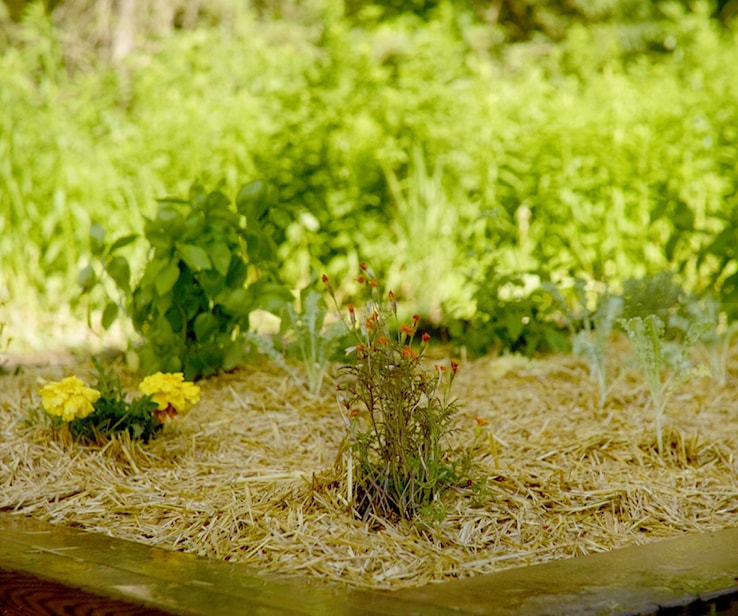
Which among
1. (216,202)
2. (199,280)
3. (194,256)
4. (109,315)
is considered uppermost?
(216,202)

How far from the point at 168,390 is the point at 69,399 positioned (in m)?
0.25

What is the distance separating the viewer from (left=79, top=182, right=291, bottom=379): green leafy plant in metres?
2.97

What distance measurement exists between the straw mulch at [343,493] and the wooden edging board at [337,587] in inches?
4.6

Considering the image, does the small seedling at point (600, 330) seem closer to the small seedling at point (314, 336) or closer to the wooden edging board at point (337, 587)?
the small seedling at point (314, 336)

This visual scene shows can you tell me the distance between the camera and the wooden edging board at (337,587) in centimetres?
144

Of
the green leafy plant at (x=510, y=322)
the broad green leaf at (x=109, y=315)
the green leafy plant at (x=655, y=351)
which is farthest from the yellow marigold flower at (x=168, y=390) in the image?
the green leafy plant at (x=510, y=322)

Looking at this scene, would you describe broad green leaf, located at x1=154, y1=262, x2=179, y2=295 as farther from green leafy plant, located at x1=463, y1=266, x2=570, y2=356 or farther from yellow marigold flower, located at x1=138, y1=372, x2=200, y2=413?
green leafy plant, located at x1=463, y1=266, x2=570, y2=356

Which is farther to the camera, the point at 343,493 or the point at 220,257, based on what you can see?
the point at 220,257

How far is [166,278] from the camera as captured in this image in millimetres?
2908

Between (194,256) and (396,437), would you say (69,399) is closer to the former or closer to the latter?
(194,256)

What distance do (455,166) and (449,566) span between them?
11.2 ft

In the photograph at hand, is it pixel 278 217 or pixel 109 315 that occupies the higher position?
pixel 278 217

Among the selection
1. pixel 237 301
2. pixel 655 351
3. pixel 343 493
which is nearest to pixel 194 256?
pixel 237 301

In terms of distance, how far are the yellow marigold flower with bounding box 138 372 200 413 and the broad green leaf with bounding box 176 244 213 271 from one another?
48 centimetres
